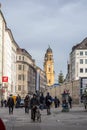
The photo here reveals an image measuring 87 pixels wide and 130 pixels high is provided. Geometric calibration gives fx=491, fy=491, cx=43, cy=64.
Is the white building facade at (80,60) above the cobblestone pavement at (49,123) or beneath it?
above

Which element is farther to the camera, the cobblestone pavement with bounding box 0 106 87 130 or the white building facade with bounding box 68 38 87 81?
the white building facade with bounding box 68 38 87 81

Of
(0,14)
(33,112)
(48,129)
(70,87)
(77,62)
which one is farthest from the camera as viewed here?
(77,62)

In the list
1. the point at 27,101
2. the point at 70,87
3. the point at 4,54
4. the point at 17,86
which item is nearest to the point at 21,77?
the point at 17,86

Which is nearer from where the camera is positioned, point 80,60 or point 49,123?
point 49,123

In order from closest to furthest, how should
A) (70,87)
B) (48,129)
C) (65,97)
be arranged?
A: 1. (48,129)
2. (65,97)
3. (70,87)

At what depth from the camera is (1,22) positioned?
123 metres

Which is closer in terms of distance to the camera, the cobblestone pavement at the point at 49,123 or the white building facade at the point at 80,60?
the cobblestone pavement at the point at 49,123

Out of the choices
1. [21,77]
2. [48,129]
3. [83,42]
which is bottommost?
[48,129]

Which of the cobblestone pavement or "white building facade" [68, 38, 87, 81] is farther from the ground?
"white building facade" [68, 38, 87, 81]

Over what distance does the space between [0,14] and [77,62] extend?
74429mm

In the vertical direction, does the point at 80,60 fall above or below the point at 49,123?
above

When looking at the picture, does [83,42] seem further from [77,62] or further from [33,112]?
[33,112]

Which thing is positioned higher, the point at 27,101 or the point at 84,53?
the point at 84,53

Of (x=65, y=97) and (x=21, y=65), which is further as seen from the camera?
(x=21, y=65)
